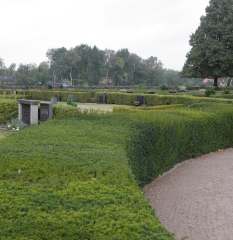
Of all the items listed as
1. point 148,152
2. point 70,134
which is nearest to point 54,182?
point 70,134

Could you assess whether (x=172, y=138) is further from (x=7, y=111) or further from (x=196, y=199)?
(x=7, y=111)

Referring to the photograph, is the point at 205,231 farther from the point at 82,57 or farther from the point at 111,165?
the point at 82,57

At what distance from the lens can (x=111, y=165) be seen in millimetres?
5609

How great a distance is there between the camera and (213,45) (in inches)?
1805

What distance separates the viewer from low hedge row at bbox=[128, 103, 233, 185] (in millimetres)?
9078

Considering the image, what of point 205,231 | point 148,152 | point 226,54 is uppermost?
point 226,54

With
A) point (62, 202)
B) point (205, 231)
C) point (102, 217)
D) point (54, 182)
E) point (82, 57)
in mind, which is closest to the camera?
point (102, 217)

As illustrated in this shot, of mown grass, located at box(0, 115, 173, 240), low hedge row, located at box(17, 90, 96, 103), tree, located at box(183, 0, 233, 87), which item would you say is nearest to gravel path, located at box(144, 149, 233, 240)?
mown grass, located at box(0, 115, 173, 240)

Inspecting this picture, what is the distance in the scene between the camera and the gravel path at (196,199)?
687cm

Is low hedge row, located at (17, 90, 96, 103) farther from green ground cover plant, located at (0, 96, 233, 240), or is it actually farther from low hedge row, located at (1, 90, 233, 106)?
green ground cover plant, located at (0, 96, 233, 240)

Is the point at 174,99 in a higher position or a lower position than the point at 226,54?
lower

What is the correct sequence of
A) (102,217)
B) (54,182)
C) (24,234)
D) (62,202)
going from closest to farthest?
(24,234), (102,217), (62,202), (54,182)

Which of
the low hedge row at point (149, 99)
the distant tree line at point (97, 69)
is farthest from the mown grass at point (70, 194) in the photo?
the distant tree line at point (97, 69)

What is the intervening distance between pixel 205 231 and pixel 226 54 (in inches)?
1571
